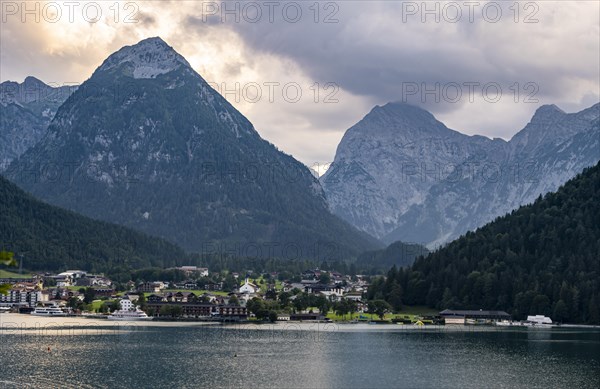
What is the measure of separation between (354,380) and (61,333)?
8552 cm

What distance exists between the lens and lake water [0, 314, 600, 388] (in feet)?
409

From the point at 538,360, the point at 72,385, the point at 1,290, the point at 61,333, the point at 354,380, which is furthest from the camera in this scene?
the point at 61,333

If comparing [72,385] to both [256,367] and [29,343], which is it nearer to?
[256,367]

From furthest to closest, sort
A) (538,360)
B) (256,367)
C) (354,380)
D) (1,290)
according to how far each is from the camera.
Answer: (538,360) < (256,367) < (354,380) < (1,290)

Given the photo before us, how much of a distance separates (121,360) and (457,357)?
52.1 m

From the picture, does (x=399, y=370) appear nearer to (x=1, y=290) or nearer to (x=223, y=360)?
(x=223, y=360)

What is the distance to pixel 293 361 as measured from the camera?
148 meters

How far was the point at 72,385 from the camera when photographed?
4587 inches

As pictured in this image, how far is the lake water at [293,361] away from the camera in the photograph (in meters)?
125

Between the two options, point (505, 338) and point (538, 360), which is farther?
point (505, 338)

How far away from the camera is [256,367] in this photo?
138 m

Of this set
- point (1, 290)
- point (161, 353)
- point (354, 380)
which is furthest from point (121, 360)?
point (1, 290)

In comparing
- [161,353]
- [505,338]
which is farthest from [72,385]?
[505,338]

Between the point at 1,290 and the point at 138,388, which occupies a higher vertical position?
the point at 1,290
